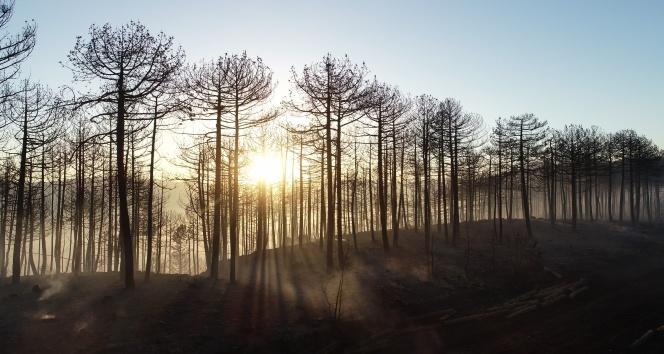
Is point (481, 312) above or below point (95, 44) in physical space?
below

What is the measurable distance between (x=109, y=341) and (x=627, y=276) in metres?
27.3

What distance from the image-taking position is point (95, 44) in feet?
50.2

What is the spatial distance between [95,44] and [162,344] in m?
10.4

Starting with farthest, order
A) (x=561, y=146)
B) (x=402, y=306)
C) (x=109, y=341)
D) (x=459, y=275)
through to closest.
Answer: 1. (x=561, y=146)
2. (x=459, y=275)
3. (x=402, y=306)
4. (x=109, y=341)

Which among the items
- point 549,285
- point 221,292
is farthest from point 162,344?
point 549,285

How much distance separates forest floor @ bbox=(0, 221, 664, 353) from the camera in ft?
41.0

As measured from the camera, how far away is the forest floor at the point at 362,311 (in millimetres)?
12508

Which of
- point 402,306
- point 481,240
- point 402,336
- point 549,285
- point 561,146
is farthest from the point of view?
point 561,146

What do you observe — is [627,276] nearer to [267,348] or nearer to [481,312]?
[481,312]

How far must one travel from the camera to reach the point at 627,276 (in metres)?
25.8

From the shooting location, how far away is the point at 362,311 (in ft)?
58.1

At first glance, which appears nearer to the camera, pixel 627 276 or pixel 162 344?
pixel 162 344

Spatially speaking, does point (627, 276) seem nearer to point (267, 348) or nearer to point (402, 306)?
point (402, 306)

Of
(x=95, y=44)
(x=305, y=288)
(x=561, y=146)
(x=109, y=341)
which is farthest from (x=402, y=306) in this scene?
(x=561, y=146)
